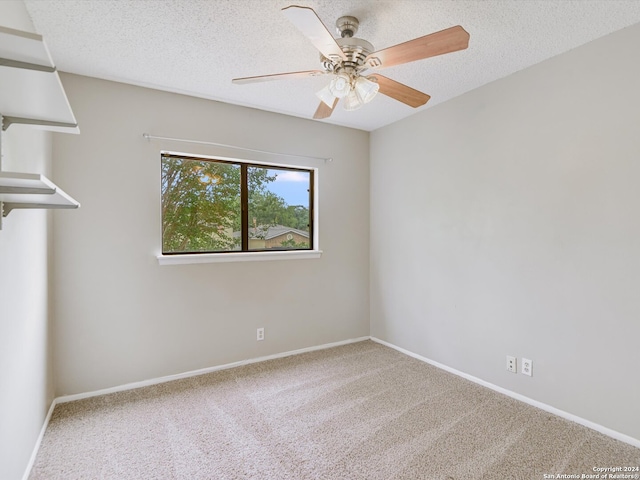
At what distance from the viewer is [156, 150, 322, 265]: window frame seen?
2828 millimetres

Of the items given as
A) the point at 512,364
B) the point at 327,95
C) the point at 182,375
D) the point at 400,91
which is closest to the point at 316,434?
the point at 182,375

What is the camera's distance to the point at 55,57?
2.21m

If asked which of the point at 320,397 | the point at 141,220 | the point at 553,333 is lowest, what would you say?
the point at 320,397

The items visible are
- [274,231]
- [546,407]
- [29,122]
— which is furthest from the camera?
[274,231]

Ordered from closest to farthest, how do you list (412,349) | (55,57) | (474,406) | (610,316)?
1. (610,316)
2. (55,57)
3. (474,406)
4. (412,349)

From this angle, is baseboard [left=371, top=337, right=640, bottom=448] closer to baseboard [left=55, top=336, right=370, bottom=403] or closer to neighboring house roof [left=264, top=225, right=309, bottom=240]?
baseboard [left=55, top=336, right=370, bottom=403]

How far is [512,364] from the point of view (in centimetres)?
250

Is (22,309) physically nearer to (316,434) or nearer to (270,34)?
(316,434)

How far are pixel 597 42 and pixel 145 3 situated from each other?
8.67 ft

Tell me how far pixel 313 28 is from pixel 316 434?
220 centimetres

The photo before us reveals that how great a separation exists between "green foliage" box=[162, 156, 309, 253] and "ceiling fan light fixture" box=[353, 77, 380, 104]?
5.50 feet

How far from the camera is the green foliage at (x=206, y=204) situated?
9.46ft

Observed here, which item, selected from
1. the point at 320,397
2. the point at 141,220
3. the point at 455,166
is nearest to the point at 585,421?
the point at 320,397

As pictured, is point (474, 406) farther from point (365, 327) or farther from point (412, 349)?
point (365, 327)
